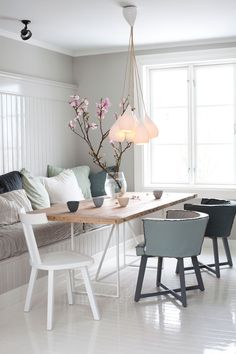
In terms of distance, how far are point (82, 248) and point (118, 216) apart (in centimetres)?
143

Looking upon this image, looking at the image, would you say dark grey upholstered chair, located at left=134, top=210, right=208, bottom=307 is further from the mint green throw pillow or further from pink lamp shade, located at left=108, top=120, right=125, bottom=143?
the mint green throw pillow

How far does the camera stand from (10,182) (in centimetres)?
517

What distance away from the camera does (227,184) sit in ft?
21.0

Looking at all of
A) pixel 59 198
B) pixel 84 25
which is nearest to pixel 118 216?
pixel 59 198

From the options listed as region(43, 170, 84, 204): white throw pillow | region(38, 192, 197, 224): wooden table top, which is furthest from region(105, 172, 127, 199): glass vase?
region(43, 170, 84, 204): white throw pillow

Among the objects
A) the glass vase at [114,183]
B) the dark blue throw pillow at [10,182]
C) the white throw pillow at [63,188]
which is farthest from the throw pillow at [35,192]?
the glass vase at [114,183]

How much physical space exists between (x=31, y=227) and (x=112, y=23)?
8.15ft

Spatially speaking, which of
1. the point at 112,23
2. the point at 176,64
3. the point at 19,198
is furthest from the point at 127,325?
the point at 176,64

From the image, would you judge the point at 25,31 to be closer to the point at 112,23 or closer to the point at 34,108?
the point at 112,23

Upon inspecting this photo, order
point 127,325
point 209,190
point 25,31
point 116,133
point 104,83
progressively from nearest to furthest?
point 127,325 < point 116,133 < point 25,31 < point 209,190 < point 104,83

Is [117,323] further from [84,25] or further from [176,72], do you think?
[176,72]

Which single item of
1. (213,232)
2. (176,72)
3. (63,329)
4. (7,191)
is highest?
(176,72)

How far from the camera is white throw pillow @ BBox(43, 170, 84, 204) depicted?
567 centimetres

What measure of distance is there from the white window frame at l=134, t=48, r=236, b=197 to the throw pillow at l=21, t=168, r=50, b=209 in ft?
5.10
